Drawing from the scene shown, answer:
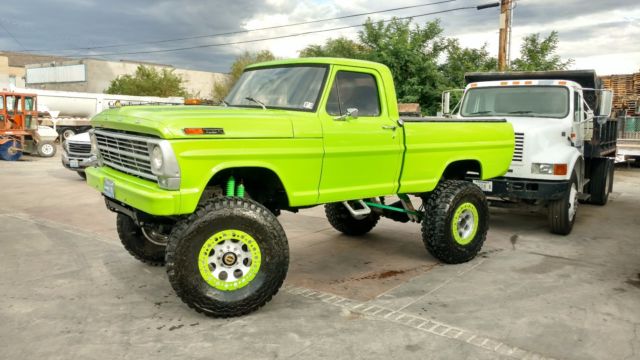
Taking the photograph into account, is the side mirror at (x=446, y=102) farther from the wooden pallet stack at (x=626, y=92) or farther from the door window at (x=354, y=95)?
the wooden pallet stack at (x=626, y=92)

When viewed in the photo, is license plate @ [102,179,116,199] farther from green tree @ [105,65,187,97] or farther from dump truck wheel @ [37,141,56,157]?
green tree @ [105,65,187,97]

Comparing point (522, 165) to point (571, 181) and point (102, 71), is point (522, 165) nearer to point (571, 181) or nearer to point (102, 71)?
point (571, 181)

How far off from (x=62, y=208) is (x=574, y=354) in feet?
28.8

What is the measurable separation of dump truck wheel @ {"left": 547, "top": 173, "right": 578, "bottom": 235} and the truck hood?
15.4 ft

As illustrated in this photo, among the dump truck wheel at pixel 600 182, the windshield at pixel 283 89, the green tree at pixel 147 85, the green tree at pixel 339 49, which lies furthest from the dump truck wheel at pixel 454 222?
the green tree at pixel 147 85

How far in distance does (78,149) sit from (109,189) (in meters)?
9.56

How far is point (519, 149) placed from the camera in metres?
7.68

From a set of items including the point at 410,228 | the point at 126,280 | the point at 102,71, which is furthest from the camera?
the point at 102,71

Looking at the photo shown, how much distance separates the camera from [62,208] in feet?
31.7

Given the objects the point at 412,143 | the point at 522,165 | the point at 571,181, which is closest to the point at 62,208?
the point at 412,143

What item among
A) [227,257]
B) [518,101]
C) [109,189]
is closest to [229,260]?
[227,257]

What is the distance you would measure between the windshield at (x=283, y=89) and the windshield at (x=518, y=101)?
4.64 m

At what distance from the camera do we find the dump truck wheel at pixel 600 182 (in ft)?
32.5

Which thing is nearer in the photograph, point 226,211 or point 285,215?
point 226,211
